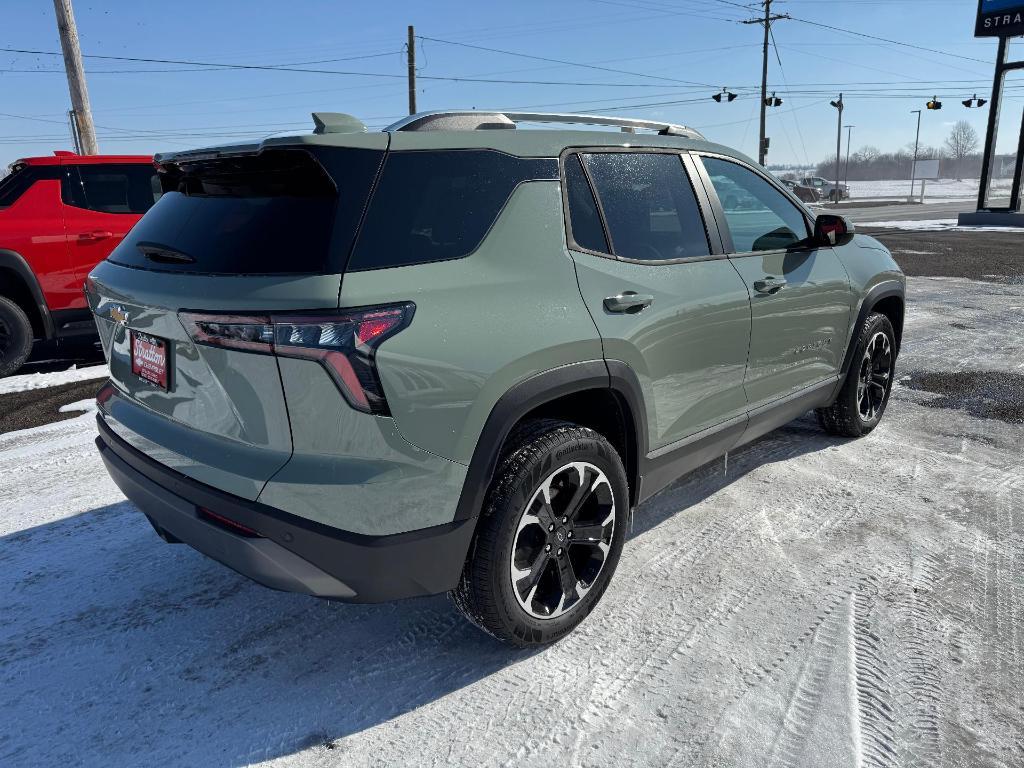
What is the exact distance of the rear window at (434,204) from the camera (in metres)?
2.15

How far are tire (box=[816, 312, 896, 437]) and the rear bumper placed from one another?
310cm

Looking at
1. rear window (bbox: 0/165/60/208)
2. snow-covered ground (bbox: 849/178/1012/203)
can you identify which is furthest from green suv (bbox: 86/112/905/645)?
snow-covered ground (bbox: 849/178/1012/203)

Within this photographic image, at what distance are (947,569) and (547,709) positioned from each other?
190cm

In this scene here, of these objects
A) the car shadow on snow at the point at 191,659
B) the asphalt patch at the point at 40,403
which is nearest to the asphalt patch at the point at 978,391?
the car shadow on snow at the point at 191,659

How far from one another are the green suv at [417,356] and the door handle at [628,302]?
2cm

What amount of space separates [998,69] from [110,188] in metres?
30.0

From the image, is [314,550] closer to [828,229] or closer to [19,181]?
[828,229]

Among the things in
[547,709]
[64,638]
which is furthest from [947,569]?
[64,638]

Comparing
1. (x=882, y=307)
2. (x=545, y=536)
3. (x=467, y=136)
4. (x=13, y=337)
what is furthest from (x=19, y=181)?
(x=882, y=307)

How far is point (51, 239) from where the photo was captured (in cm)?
668

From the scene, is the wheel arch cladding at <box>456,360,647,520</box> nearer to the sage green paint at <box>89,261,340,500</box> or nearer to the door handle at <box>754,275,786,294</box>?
the sage green paint at <box>89,261,340,500</box>

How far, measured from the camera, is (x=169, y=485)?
7.79ft

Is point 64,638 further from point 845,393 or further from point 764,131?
point 764,131

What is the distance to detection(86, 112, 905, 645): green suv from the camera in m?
2.07
